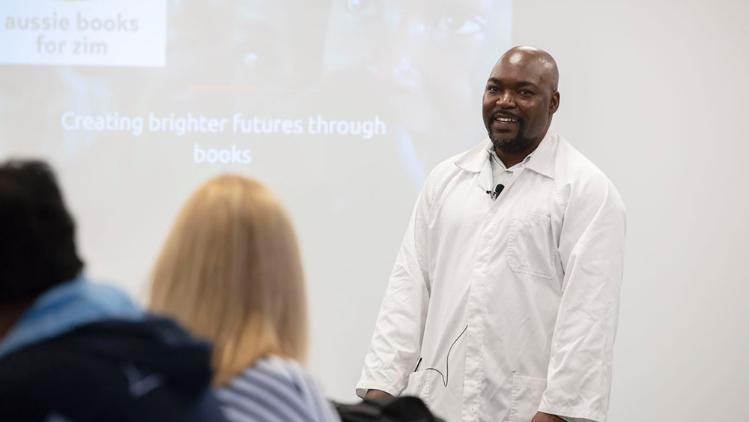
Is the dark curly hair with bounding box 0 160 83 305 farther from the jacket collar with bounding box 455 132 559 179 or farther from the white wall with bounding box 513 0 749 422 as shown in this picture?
the white wall with bounding box 513 0 749 422

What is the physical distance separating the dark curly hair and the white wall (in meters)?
3.06

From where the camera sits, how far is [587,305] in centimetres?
289

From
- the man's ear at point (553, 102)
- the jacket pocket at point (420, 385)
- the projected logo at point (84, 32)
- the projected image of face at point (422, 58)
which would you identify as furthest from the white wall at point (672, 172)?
the projected logo at point (84, 32)

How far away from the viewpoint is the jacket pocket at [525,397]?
294 cm

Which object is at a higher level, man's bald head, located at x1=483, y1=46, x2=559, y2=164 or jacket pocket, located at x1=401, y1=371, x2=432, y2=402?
man's bald head, located at x1=483, y1=46, x2=559, y2=164

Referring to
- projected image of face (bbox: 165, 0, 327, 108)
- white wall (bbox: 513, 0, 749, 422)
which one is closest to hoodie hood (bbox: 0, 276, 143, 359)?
projected image of face (bbox: 165, 0, 327, 108)

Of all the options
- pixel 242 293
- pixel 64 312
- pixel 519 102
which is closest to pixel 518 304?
pixel 519 102

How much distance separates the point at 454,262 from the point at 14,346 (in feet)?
6.03

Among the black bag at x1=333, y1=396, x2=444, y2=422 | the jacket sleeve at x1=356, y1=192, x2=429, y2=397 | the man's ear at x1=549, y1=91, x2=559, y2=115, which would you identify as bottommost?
the jacket sleeve at x1=356, y1=192, x2=429, y2=397

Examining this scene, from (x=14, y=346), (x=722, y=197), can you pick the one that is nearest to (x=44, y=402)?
(x=14, y=346)

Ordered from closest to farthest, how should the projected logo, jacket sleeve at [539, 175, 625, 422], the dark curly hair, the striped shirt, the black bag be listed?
the dark curly hair → the striped shirt → the black bag → jacket sleeve at [539, 175, 625, 422] → the projected logo

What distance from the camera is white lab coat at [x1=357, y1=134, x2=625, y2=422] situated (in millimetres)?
2895

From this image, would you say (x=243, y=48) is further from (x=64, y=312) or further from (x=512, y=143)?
(x=64, y=312)

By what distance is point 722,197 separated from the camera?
4.30m
